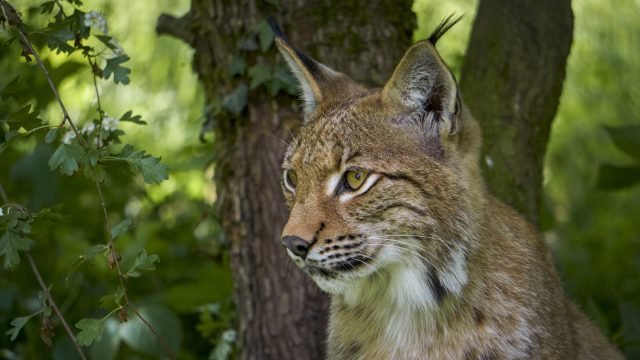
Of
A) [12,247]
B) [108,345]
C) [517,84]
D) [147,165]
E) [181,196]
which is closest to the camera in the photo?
[12,247]

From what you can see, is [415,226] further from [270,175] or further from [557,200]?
[557,200]

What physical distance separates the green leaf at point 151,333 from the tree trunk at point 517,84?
1.90 m

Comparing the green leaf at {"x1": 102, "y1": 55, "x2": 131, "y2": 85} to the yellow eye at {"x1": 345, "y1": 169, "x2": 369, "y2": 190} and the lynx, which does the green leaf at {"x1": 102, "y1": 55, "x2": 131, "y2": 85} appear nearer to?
the lynx

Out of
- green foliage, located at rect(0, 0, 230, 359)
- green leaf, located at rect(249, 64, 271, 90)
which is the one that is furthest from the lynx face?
green leaf, located at rect(249, 64, 271, 90)

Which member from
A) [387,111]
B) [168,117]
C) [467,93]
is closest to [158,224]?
[168,117]

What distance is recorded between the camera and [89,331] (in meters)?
3.72

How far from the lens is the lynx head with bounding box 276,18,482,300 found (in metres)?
3.82

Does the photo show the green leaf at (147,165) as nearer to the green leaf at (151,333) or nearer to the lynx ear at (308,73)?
the lynx ear at (308,73)

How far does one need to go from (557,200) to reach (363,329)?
5.30 meters

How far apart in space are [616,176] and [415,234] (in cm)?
251

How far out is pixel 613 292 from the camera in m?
6.68

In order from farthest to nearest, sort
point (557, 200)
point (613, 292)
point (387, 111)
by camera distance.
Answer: point (557, 200)
point (613, 292)
point (387, 111)

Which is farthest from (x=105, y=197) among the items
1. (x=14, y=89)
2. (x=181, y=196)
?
(x=14, y=89)

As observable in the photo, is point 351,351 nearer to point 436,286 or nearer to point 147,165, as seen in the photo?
point 436,286
